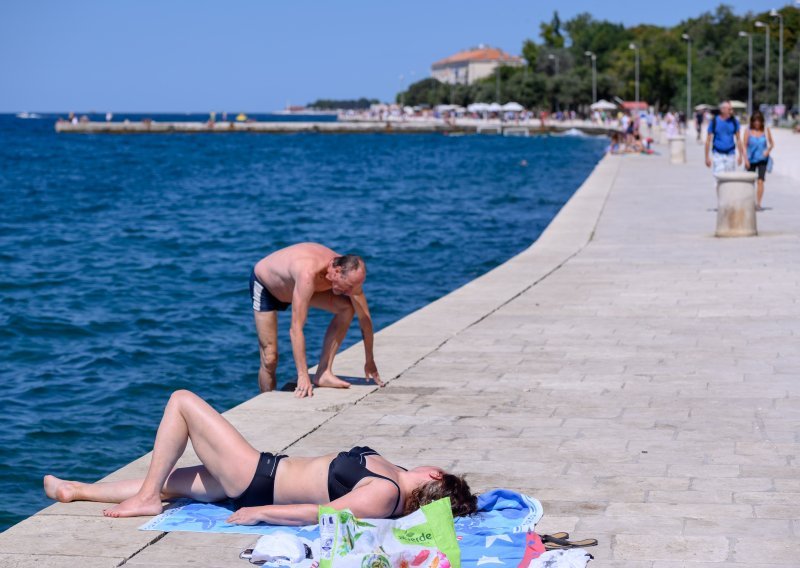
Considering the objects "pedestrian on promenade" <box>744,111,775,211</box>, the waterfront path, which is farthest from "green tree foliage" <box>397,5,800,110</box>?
the waterfront path

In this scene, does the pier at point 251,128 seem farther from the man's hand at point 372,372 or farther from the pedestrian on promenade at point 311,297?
the man's hand at point 372,372

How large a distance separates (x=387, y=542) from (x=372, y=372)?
10.9 ft

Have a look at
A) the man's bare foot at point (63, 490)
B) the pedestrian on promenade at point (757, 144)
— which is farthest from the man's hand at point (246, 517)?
the pedestrian on promenade at point (757, 144)

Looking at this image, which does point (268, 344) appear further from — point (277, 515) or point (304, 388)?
point (277, 515)

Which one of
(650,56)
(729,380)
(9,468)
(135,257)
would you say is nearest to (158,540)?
(729,380)

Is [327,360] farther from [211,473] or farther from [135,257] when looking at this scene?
[135,257]

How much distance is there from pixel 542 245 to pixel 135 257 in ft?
39.7

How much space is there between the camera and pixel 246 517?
5227mm

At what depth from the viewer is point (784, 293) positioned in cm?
1145

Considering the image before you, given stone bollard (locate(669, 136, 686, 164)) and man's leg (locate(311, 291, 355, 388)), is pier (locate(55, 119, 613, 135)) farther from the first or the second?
man's leg (locate(311, 291, 355, 388))

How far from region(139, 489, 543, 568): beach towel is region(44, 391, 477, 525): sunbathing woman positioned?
48 millimetres

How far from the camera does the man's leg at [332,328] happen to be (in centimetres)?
777

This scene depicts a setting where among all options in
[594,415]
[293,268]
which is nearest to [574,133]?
[293,268]

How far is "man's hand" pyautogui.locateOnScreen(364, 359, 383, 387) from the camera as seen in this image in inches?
307
